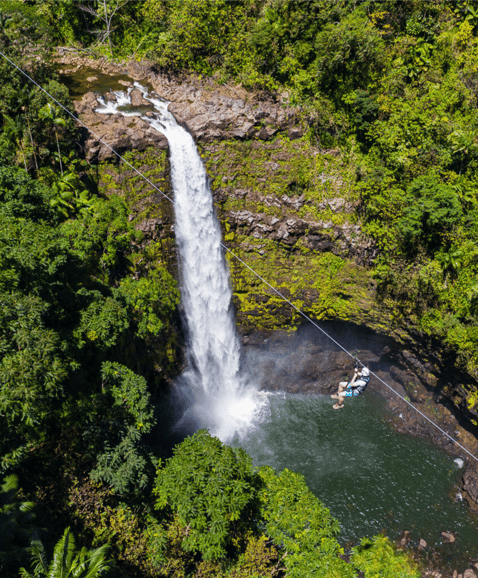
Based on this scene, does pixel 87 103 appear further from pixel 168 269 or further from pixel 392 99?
pixel 392 99

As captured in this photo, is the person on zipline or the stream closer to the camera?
the stream

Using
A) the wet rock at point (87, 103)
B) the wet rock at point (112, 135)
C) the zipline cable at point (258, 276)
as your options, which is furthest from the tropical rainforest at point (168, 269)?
the wet rock at point (87, 103)

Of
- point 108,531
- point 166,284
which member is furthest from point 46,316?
point 166,284

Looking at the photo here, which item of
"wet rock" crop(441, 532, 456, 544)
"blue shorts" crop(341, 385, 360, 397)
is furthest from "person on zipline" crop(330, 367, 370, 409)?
"wet rock" crop(441, 532, 456, 544)

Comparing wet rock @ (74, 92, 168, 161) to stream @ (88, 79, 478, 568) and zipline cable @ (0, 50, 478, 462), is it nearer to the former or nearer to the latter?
zipline cable @ (0, 50, 478, 462)

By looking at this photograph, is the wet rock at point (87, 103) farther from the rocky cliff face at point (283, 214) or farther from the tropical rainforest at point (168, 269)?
the tropical rainforest at point (168, 269)

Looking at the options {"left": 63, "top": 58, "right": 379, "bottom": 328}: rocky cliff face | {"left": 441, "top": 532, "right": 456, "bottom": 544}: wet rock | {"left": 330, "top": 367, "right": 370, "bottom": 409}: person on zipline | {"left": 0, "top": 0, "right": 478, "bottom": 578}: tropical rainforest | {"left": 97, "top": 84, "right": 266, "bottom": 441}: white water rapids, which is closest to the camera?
{"left": 0, "top": 0, "right": 478, "bottom": 578}: tropical rainforest

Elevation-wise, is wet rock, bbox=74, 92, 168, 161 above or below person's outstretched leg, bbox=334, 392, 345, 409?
above
